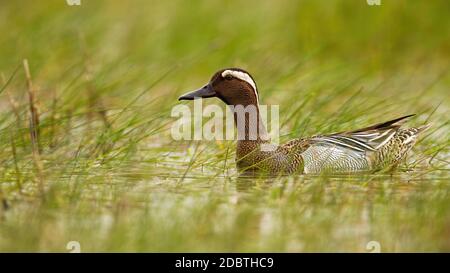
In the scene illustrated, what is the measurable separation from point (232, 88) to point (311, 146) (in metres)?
0.84

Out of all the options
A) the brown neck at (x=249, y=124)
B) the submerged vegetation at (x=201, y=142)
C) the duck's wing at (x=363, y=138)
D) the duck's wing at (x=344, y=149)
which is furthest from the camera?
the brown neck at (x=249, y=124)

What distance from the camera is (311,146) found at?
8.19 m

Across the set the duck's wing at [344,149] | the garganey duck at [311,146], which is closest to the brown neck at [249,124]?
the garganey duck at [311,146]

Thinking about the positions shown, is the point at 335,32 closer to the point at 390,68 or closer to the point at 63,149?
the point at 390,68

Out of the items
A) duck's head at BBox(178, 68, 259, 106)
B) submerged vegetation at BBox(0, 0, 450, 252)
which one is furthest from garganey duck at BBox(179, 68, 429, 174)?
submerged vegetation at BBox(0, 0, 450, 252)

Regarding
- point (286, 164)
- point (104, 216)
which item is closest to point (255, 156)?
point (286, 164)

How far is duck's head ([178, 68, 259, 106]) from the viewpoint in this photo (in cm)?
848

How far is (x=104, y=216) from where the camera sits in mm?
6465

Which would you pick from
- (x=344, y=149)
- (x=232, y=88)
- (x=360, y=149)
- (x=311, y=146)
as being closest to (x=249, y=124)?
(x=232, y=88)

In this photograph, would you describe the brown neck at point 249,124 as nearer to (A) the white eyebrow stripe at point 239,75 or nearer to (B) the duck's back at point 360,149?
(A) the white eyebrow stripe at point 239,75

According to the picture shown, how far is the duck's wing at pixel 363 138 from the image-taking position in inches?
325

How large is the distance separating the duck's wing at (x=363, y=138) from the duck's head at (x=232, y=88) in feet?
2.16

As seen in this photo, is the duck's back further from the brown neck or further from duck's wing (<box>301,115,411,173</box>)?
the brown neck

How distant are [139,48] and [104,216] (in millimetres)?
5682
